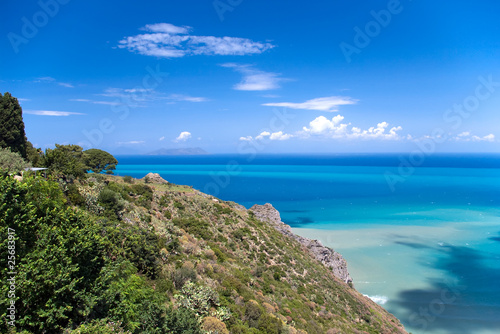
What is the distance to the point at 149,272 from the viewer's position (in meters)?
14.8

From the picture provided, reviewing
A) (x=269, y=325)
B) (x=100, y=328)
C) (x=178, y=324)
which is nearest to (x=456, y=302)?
(x=269, y=325)

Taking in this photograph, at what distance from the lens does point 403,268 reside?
47.1 meters

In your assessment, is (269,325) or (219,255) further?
(219,255)

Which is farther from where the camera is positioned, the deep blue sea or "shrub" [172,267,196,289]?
the deep blue sea

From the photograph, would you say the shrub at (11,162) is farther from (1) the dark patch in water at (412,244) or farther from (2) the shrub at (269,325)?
(1) the dark patch in water at (412,244)

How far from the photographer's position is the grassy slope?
18.1 m

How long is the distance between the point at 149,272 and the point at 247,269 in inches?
405

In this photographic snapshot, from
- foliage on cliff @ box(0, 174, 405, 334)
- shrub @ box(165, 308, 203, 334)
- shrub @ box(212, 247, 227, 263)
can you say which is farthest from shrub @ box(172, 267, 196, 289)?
shrub @ box(212, 247, 227, 263)

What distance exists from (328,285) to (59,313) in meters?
26.7

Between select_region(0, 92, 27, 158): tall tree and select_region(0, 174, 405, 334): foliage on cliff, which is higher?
select_region(0, 92, 27, 158): tall tree

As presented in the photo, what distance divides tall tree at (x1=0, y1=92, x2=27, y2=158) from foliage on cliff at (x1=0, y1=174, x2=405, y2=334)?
10.7 meters

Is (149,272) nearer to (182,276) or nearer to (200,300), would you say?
(182,276)

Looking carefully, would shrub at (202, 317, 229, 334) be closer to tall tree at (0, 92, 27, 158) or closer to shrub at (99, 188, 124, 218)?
shrub at (99, 188, 124, 218)

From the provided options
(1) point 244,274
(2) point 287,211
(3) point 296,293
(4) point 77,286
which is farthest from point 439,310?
(2) point 287,211
